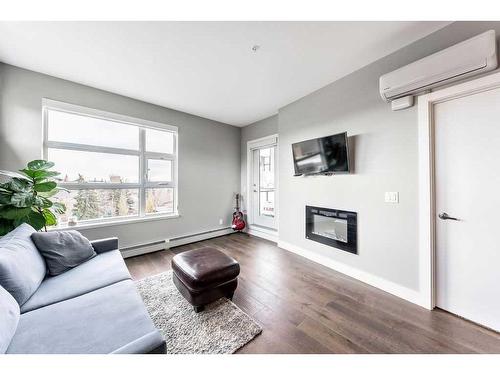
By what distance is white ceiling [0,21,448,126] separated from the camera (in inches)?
63.4

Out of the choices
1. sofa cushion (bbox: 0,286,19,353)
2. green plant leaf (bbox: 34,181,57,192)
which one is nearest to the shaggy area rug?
sofa cushion (bbox: 0,286,19,353)

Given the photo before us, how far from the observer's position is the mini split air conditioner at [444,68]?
53.3 inches

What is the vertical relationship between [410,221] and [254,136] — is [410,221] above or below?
below

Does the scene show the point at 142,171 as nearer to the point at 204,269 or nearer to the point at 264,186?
the point at 204,269

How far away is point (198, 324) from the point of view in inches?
59.6

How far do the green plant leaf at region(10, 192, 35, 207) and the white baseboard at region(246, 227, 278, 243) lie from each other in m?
3.37

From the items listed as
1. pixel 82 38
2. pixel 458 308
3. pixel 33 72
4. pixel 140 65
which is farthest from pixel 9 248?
pixel 458 308

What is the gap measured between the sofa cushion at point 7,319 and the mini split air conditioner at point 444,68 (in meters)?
3.19

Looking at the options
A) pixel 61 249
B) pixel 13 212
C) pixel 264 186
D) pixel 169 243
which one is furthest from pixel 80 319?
pixel 264 186

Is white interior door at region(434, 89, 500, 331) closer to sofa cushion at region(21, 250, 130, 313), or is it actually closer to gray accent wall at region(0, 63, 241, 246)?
sofa cushion at region(21, 250, 130, 313)

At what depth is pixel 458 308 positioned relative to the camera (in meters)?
1.63

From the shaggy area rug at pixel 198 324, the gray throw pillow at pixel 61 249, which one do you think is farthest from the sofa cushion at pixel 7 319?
the shaggy area rug at pixel 198 324

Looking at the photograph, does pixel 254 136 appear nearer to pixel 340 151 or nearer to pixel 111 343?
pixel 340 151

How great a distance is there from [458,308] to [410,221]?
2.64 feet
